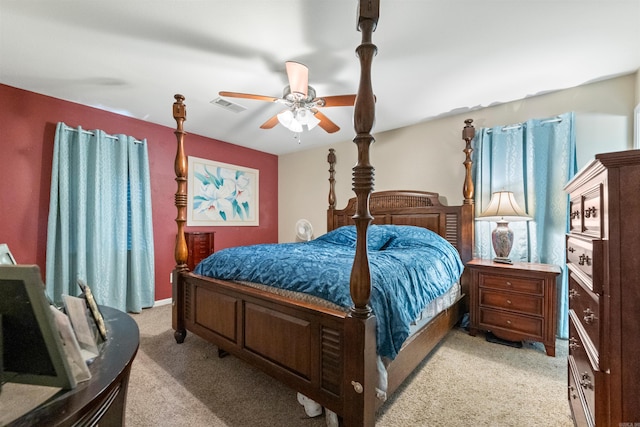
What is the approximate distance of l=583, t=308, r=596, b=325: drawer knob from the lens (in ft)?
3.33

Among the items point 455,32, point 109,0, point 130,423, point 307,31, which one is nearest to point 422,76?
point 455,32

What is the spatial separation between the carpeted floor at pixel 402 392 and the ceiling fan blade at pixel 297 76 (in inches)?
83.8

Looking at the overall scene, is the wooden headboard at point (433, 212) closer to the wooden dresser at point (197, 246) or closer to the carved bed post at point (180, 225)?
the carved bed post at point (180, 225)

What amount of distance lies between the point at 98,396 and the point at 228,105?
9.45 ft

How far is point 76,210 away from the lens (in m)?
2.85

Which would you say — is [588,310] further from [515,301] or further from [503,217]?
[503,217]

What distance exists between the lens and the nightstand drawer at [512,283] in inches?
89.2

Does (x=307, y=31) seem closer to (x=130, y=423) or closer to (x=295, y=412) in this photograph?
(x=295, y=412)

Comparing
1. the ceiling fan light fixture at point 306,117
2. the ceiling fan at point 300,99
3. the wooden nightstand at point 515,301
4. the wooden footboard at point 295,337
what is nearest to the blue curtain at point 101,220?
the wooden footboard at point 295,337

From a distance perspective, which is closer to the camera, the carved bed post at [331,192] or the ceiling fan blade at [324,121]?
the ceiling fan blade at [324,121]

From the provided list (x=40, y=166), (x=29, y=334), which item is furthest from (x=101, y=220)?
(x=29, y=334)

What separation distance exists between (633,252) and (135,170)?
13.2ft

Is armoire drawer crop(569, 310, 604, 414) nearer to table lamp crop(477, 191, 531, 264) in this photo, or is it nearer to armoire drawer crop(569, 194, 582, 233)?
Answer: armoire drawer crop(569, 194, 582, 233)

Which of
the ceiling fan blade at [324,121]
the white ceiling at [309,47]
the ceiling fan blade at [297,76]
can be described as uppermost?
the white ceiling at [309,47]
